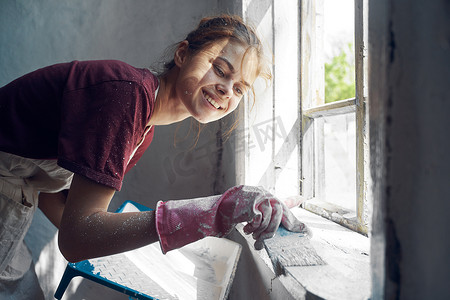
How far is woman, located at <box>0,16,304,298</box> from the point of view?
0.59 meters

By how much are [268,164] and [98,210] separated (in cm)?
73

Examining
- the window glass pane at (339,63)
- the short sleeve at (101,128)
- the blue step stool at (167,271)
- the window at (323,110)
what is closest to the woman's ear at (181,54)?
the short sleeve at (101,128)

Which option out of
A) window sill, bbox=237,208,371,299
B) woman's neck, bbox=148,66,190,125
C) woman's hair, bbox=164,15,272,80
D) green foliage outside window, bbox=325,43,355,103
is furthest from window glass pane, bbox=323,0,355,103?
window sill, bbox=237,208,371,299

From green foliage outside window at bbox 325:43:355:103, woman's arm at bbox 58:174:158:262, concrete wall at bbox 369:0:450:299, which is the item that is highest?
green foliage outside window at bbox 325:43:355:103

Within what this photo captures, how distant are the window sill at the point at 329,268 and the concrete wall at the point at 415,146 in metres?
0.13

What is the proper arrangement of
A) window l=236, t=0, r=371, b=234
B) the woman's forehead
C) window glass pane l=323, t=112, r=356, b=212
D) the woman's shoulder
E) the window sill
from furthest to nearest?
window glass pane l=323, t=112, r=356, b=212 < window l=236, t=0, r=371, b=234 < the woman's forehead < the woman's shoulder < the window sill

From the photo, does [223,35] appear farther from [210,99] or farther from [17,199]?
[17,199]

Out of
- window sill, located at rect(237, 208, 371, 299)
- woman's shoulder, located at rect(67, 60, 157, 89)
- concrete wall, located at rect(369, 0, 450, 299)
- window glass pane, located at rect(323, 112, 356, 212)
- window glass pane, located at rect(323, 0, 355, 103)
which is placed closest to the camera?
concrete wall, located at rect(369, 0, 450, 299)

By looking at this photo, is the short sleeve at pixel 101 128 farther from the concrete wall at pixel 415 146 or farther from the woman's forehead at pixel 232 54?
the concrete wall at pixel 415 146

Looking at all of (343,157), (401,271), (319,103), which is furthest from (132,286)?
(343,157)

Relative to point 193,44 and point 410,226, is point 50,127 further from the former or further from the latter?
point 410,226

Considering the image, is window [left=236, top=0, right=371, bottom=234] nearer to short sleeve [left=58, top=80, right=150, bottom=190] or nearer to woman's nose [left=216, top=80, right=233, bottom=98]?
woman's nose [left=216, top=80, right=233, bottom=98]

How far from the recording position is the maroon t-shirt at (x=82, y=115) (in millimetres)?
616

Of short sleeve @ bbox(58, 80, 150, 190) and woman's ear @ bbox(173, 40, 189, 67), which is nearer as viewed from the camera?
short sleeve @ bbox(58, 80, 150, 190)
